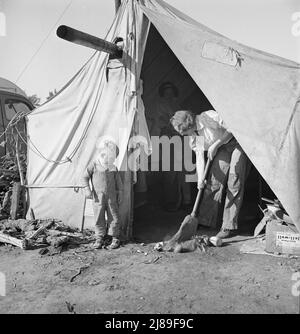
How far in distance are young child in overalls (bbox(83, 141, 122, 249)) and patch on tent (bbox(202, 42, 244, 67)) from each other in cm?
164

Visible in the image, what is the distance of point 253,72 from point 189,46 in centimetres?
84

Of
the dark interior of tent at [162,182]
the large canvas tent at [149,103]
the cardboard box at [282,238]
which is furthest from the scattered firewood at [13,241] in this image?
the cardboard box at [282,238]

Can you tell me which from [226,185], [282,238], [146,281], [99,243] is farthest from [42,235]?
[282,238]

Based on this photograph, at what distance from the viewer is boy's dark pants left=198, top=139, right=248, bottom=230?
4.59 meters

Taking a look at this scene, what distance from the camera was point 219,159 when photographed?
15.4 feet

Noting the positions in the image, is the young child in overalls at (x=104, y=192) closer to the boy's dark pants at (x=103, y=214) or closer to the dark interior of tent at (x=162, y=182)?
the boy's dark pants at (x=103, y=214)

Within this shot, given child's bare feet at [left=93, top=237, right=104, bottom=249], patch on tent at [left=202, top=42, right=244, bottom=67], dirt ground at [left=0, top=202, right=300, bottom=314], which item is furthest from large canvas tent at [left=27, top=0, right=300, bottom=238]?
dirt ground at [left=0, top=202, right=300, bottom=314]

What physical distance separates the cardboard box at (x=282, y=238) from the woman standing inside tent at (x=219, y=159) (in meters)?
0.65

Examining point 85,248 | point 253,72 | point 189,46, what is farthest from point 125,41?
point 85,248

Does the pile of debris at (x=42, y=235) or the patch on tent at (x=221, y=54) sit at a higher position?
the patch on tent at (x=221, y=54)

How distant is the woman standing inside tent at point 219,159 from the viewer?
180 inches

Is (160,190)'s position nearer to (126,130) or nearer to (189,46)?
(126,130)

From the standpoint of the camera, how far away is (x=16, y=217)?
5.59 m

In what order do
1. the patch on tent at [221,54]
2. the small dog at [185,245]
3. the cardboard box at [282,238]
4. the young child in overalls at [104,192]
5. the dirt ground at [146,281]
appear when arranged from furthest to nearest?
the young child in overalls at [104,192]
the small dog at [185,245]
the patch on tent at [221,54]
the cardboard box at [282,238]
the dirt ground at [146,281]
